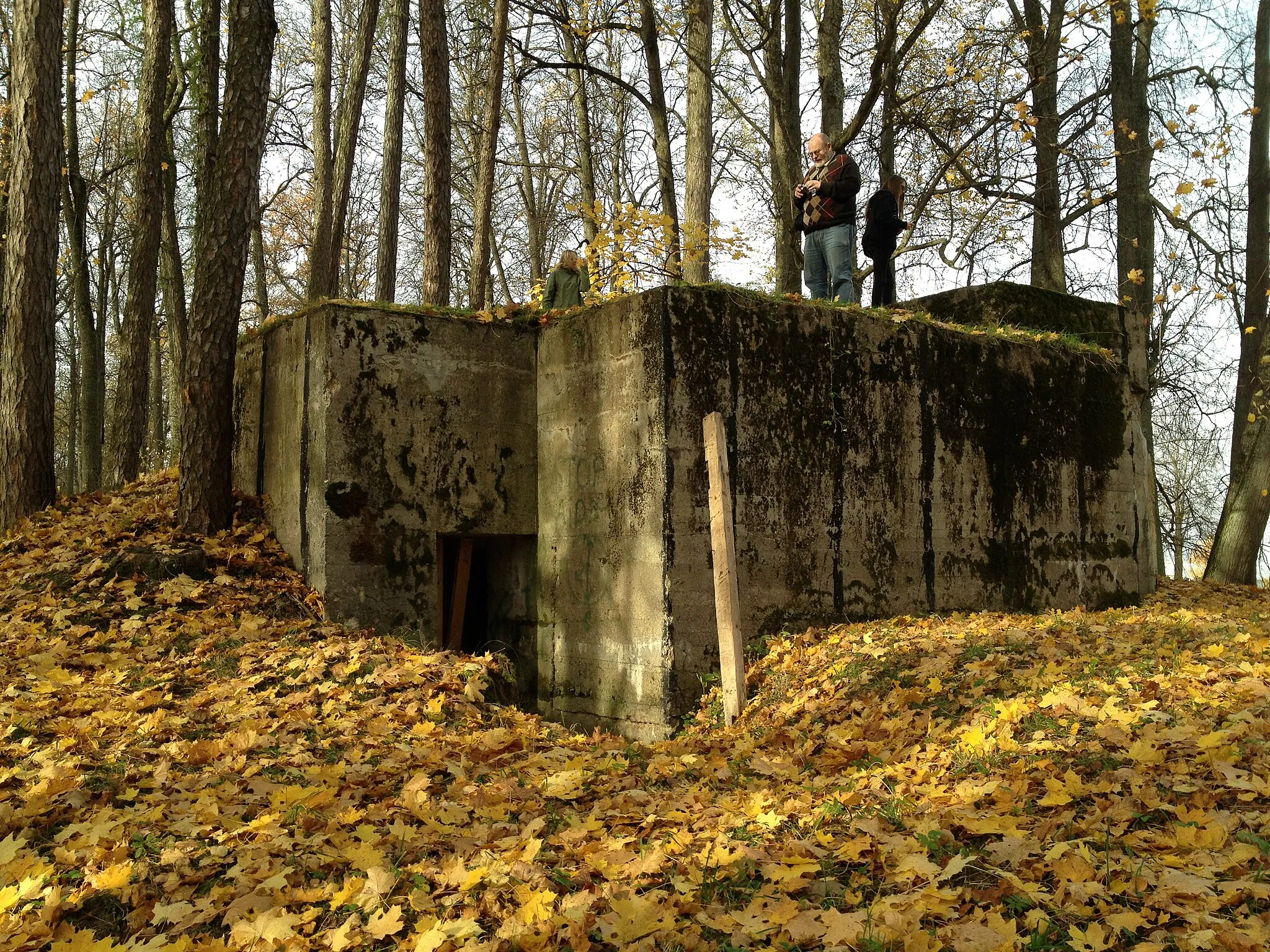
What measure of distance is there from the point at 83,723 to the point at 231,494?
12.2ft

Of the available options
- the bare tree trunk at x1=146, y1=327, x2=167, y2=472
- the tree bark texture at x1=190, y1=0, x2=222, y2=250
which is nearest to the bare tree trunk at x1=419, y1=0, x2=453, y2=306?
the tree bark texture at x1=190, y1=0, x2=222, y2=250

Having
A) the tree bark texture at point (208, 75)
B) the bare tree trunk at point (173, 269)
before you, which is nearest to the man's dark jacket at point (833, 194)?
the tree bark texture at point (208, 75)

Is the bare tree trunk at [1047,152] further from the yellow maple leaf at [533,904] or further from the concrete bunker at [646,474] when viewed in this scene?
the yellow maple leaf at [533,904]

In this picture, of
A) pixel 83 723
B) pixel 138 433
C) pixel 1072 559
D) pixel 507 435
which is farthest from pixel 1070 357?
pixel 138 433

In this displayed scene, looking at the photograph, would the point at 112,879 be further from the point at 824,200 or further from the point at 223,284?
the point at 824,200

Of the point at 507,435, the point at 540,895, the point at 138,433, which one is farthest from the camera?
the point at 138,433

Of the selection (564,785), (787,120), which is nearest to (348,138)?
(787,120)

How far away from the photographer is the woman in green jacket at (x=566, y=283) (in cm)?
1191

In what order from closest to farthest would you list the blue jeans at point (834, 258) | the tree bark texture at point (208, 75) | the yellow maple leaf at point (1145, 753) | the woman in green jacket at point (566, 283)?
the yellow maple leaf at point (1145, 753) < the blue jeans at point (834, 258) < the tree bark texture at point (208, 75) < the woman in green jacket at point (566, 283)

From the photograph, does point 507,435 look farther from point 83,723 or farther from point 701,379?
point 83,723

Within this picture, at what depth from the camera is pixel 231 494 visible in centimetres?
929

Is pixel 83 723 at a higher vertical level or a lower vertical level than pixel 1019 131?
lower

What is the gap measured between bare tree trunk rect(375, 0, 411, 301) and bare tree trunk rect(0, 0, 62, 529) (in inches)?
207

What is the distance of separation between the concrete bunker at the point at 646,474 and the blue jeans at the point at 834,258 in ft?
3.20
